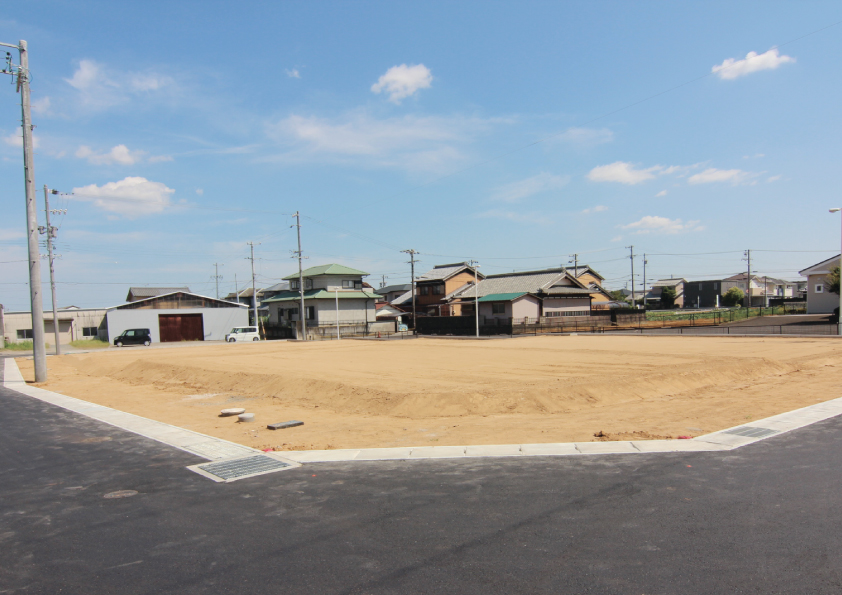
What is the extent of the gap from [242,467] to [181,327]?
165 feet

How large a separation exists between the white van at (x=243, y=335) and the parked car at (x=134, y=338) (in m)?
7.00

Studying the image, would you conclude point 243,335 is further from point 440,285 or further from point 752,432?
point 752,432

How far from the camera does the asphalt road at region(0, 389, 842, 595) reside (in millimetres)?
4391

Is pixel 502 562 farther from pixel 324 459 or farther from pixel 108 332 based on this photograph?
pixel 108 332

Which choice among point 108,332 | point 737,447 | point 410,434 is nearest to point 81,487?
point 410,434

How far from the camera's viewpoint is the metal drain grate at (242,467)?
756 centimetres

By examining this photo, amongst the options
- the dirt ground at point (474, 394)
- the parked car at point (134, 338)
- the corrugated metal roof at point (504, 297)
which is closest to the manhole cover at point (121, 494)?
the dirt ground at point (474, 394)

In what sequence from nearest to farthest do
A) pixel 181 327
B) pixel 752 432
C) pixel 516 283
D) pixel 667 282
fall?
1. pixel 752 432
2. pixel 181 327
3. pixel 516 283
4. pixel 667 282

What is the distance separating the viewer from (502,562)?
4664 millimetres

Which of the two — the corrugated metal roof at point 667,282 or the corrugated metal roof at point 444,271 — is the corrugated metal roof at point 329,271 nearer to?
the corrugated metal roof at point 444,271

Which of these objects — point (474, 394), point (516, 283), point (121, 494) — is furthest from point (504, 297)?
point (121, 494)

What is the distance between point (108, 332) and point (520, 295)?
130 ft

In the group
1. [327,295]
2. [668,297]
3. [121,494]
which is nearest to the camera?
[121,494]

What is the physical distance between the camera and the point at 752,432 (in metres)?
9.52
